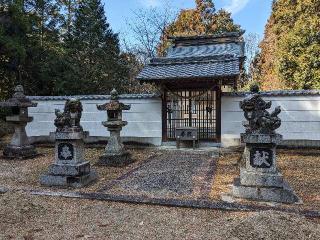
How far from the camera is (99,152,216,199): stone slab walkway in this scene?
6.18m

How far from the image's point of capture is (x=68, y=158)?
6941 mm

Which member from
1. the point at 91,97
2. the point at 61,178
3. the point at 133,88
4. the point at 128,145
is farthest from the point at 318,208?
the point at 133,88

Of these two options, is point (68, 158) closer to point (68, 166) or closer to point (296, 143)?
point (68, 166)

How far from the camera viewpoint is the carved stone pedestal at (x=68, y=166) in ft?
22.0

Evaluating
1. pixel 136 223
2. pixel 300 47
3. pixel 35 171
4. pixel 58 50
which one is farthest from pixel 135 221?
pixel 58 50

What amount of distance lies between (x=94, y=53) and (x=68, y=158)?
1633 centimetres

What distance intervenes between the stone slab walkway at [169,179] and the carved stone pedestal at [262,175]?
0.80 meters

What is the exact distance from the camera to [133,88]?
2542 cm

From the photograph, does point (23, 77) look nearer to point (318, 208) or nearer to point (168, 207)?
point (168, 207)

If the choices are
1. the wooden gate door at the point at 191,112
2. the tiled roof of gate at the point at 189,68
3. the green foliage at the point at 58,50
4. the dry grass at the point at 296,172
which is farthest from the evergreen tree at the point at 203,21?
the dry grass at the point at 296,172

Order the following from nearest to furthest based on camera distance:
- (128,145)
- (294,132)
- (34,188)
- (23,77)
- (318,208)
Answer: (318,208) → (34,188) → (294,132) → (128,145) → (23,77)

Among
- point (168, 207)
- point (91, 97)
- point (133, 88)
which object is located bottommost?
point (168, 207)

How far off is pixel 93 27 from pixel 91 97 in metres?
11.0

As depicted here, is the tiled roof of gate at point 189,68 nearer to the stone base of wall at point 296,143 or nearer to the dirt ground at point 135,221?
the stone base of wall at point 296,143
